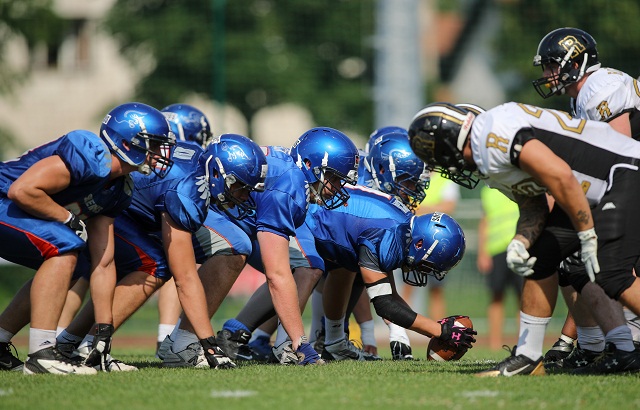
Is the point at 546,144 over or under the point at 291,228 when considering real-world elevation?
over

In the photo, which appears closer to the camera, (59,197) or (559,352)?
(59,197)

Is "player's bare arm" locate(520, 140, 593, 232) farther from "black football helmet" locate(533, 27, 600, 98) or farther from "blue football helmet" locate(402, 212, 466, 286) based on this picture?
"black football helmet" locate(533, 27, 600, 98)

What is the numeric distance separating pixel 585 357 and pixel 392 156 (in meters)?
2.26

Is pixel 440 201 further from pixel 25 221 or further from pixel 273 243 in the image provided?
pixel 25 221

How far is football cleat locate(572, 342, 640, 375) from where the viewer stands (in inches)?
215

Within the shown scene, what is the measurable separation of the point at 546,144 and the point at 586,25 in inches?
395

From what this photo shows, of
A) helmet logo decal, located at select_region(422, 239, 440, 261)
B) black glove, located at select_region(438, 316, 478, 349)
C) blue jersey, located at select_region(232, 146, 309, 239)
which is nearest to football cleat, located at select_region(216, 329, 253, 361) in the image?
blue jersey, located at select_region(232, 146, 309, 239)

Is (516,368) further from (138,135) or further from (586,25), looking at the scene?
(586,25)

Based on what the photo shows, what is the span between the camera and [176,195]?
5844mm

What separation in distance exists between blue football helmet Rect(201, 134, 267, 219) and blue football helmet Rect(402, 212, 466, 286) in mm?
1117

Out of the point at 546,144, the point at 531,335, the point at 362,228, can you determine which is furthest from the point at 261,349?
the point at 546,144

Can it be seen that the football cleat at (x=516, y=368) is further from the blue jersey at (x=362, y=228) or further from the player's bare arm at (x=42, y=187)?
the player's bare arm at (x=42, y=187)

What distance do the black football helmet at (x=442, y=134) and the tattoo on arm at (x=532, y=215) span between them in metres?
0.36

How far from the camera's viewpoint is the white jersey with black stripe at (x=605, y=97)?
6.23 m
